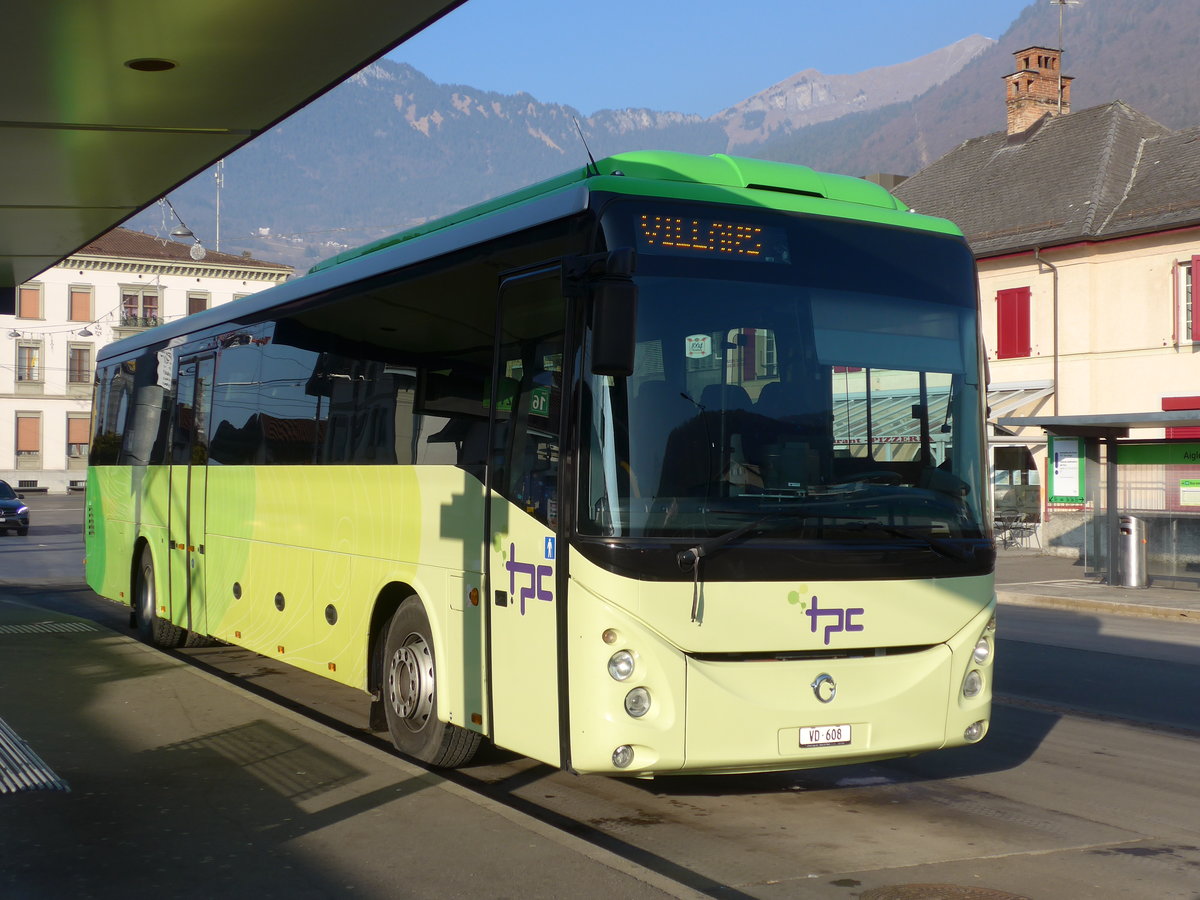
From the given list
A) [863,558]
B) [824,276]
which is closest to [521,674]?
[863,558]

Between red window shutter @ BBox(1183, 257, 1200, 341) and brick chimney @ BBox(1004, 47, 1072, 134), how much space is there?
460 inches

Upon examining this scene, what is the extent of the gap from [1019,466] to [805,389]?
3100 centimetres

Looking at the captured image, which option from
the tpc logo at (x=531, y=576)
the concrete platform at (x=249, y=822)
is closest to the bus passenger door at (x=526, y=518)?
the tpc logo at (x=531, y=576)

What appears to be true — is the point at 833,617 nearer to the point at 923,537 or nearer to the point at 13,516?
the point at 923,537

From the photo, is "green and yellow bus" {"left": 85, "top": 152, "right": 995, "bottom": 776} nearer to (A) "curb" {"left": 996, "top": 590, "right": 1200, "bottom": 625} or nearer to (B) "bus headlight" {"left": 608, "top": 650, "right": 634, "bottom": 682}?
(B) "bus headlight" {"left": 608, "top": 650, "right": 634, "bottom": 682}

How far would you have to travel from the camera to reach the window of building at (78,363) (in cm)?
8450

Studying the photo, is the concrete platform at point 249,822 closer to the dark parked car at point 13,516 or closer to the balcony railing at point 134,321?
the dark parked car at point 13,516

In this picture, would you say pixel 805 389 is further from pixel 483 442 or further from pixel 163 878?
pixel 163 878

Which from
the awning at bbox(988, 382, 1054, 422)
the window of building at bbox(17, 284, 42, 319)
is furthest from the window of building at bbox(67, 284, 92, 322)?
the awning at bbox(988, 382, 1054, 422)

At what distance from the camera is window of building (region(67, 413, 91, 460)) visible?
84.5 metres

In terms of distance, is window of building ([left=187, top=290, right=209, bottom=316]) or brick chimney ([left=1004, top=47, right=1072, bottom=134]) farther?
window of building ([left=187, top=290, right=209, bottom=316])

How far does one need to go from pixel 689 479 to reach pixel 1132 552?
19856mm

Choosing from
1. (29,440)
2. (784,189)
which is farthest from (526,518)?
(29,440)

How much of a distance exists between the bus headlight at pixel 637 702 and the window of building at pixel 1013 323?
109 ft
